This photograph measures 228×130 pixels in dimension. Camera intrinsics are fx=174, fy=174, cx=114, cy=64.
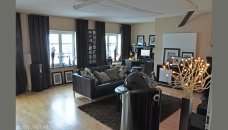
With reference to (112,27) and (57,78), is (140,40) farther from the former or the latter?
(57,78)

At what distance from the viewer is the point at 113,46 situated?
882 centimetres

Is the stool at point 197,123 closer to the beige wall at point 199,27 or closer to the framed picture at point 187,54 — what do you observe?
the beige wall at point 199,27

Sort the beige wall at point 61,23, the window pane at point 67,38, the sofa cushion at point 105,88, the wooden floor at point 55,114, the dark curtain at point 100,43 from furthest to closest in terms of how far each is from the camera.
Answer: the dark curtain at point 100,43 → the window pane at point 67,38 → the beige wall at point 61,23 → the sofa cushion at point 105,88 → the wooden floor at point 55,114

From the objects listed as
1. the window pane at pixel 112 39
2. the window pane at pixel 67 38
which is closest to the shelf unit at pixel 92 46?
the window pane at pixel 67 38

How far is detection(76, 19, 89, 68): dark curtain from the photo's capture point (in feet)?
22.8

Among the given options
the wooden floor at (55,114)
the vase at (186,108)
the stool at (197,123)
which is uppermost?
the vase at (186,108)

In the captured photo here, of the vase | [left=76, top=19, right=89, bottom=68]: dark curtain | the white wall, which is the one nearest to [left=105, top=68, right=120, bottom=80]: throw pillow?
[left=76, top=19, right=89, bottom=68]: dark curtain

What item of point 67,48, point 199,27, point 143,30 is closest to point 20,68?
point 67,48

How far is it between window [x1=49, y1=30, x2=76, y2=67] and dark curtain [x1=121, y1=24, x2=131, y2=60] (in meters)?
2.78

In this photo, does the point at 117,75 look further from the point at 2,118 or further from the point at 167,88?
the point at 2,118

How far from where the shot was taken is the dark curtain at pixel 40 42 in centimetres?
576

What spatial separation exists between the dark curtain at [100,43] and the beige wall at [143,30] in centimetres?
201

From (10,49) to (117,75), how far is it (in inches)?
212

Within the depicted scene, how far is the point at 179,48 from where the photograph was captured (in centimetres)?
612
